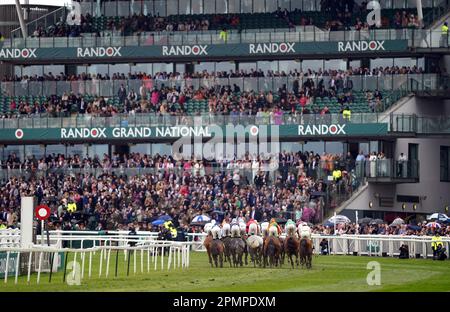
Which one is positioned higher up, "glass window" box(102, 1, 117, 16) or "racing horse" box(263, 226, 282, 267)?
"glass window" box(102, 1, 117, 16)

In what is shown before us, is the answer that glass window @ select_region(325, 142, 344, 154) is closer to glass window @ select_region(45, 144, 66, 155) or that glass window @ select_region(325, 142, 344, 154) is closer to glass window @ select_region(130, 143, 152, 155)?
glass window @ select_region(130, 143, 152, 155)

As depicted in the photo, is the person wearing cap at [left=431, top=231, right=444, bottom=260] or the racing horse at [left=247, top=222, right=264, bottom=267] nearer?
the racing horse at [left=247, top=222, right=264, bottom=267]

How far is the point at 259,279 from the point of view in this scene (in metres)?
34.0

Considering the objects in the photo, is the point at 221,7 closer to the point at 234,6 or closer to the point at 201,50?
the point at 234,6

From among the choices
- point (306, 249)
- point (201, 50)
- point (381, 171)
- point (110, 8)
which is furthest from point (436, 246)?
point (110, 8)

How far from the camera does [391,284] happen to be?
1267 inches

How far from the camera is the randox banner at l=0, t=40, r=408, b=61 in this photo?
64438mm

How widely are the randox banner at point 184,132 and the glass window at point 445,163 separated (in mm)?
4511

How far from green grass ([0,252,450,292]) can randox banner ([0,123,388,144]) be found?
19.0m

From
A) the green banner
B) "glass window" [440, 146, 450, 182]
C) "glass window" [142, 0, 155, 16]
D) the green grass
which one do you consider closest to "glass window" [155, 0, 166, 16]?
"glass window" [142, 0, 155, 16]

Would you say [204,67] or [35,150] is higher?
[204,67]

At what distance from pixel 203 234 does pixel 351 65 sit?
19037 mm

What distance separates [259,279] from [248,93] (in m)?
30.5

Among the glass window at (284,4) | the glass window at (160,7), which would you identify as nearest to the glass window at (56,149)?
the glass window at (160,7)
